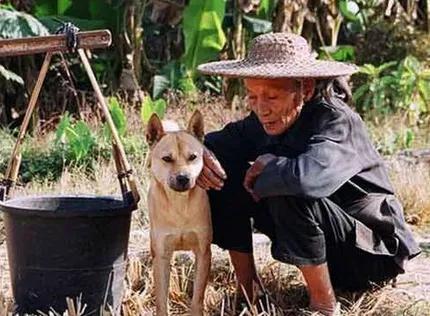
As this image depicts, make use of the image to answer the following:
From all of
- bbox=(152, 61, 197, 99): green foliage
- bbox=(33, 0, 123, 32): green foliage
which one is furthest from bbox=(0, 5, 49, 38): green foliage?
bbox=(152, 61, 197, 99): green foliage

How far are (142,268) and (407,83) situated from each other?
208 inches

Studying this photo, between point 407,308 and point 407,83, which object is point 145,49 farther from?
point 407,308

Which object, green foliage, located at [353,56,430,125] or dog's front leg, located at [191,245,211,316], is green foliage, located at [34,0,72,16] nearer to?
green foliage, located at [353,56,430,125]

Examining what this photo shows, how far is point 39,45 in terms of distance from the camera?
13.7ft

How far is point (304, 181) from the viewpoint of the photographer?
375 centimetres

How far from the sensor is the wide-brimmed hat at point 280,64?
3900 millimetres

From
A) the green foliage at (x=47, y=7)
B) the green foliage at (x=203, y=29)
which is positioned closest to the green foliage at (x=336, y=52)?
the green foliage at (x=203, y=29)

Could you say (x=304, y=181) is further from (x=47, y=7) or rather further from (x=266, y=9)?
(x=47, y=7)

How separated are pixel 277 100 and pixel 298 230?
0.49 meters

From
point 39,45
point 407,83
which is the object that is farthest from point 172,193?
point 407,83

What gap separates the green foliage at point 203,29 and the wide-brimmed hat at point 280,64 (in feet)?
16.7

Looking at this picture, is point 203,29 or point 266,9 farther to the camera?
point 266,9

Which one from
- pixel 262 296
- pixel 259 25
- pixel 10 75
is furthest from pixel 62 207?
pixel 259 25

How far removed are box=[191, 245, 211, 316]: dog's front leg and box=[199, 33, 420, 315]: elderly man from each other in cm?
21
